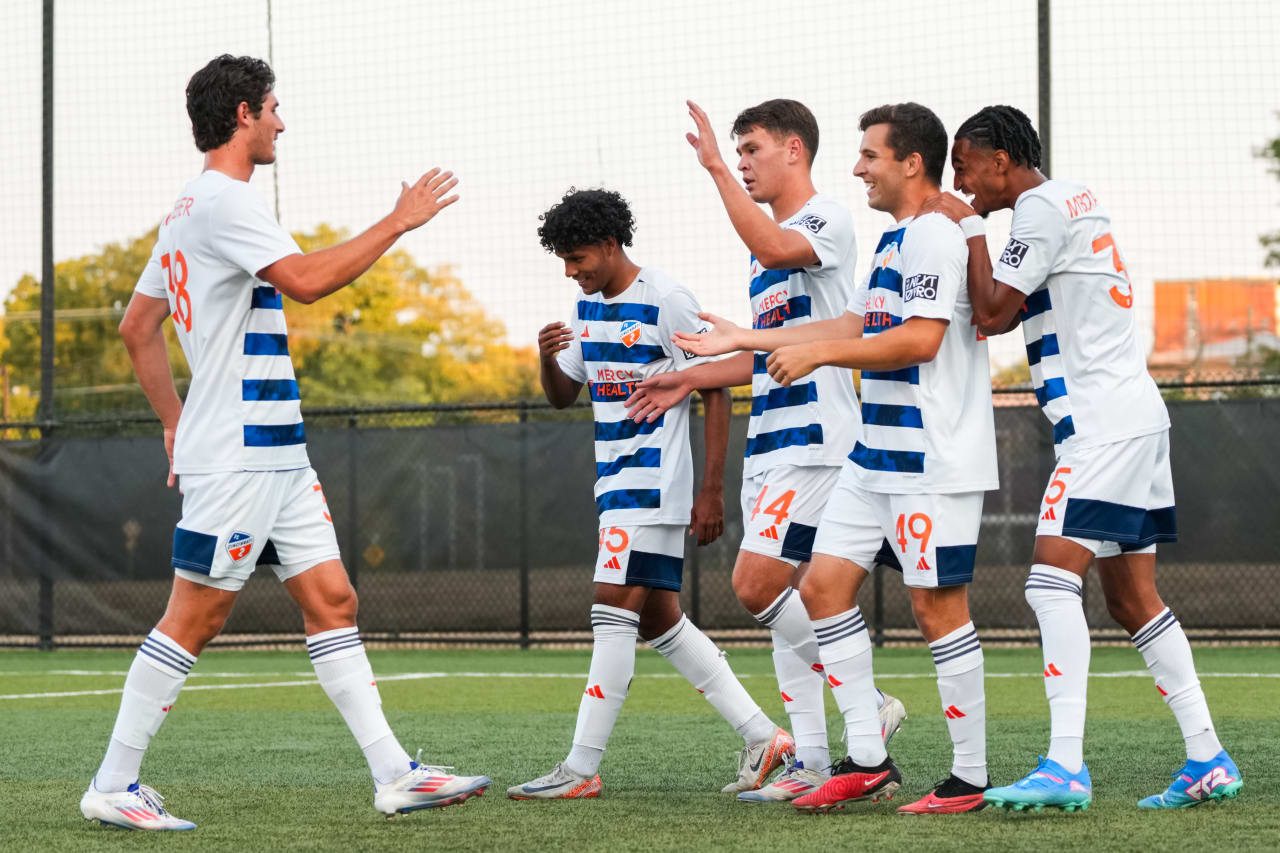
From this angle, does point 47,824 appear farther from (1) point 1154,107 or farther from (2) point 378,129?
(2) point 378,129

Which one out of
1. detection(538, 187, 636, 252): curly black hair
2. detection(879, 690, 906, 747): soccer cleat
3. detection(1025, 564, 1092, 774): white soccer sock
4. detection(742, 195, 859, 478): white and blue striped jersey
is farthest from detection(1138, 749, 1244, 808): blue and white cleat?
detection(538, 187, 636, 252): curly black hair

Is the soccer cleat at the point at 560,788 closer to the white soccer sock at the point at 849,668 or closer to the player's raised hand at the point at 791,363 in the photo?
the white soccer sock at the point at 849,668

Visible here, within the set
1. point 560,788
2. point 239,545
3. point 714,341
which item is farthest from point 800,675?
point 239,545

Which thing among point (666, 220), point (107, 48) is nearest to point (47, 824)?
point (666, 220)

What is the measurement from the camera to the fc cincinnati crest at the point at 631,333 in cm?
539

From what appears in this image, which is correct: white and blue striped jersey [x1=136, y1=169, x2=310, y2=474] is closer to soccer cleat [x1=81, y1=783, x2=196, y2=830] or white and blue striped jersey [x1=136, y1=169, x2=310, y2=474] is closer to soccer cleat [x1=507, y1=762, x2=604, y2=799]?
soccer cleat [x1=81, y1=783, x2=196, y2=830]

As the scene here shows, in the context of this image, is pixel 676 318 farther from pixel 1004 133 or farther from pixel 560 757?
pixel 560 757

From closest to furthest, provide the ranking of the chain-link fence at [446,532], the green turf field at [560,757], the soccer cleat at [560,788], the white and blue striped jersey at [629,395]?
the green turf field at [560,757]
the soccer cleat at [560,788]
the white and blue striped jersey at [629,395]
the chain-link fence at [446,532]

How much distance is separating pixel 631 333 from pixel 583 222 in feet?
1.43

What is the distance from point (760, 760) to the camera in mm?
5266

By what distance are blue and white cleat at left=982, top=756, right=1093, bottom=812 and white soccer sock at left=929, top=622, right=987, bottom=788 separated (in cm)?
16

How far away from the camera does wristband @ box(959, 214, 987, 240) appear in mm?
4562

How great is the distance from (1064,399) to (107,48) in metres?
12.5

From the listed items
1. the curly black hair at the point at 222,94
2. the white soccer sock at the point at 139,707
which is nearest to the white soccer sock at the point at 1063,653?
the white soccer sock at the point at 139,707
